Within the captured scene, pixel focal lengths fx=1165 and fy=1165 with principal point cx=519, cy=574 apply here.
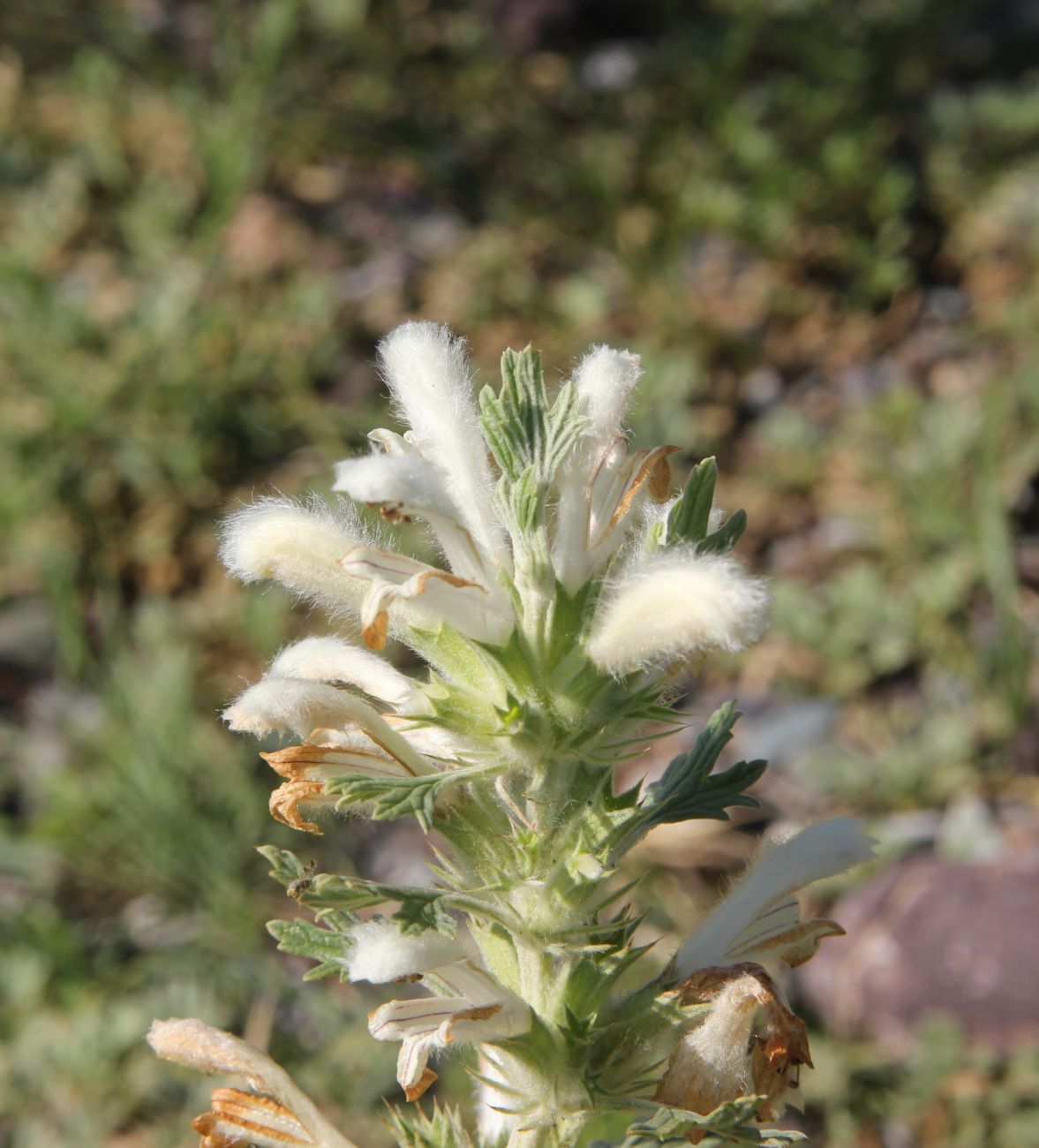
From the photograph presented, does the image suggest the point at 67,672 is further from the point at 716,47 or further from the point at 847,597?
the point at 716,47

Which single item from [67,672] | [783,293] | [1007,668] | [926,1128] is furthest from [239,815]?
[783,293]

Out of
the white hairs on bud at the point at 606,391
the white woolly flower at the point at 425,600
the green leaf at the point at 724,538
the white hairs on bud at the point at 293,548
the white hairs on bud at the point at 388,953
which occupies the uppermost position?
the white hairs on bud at the point at 606,391

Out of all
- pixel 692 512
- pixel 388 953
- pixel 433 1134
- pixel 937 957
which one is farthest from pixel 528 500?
pixel 937 957

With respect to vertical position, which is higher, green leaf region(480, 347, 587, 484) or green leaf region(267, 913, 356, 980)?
green leaf region(480, 347, 587, 484)

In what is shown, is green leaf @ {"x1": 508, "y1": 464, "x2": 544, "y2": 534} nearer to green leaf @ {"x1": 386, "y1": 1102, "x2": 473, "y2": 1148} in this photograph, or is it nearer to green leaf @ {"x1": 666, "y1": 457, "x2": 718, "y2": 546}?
green leaf @ {"x1": 666, "y1": 457, "x2": 718, "y2": 546}

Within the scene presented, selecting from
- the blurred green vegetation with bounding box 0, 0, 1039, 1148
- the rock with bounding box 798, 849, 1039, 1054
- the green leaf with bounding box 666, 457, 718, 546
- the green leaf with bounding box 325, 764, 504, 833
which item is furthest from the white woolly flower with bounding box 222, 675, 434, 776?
the rock with bounding box 798, 849, 1039, 1054

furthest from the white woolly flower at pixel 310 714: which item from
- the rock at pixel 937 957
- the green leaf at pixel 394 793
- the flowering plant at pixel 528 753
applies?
the rock at pixel 937 957

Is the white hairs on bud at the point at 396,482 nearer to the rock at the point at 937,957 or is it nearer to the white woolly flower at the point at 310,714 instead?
the white woolly flower at the point at 310,714
